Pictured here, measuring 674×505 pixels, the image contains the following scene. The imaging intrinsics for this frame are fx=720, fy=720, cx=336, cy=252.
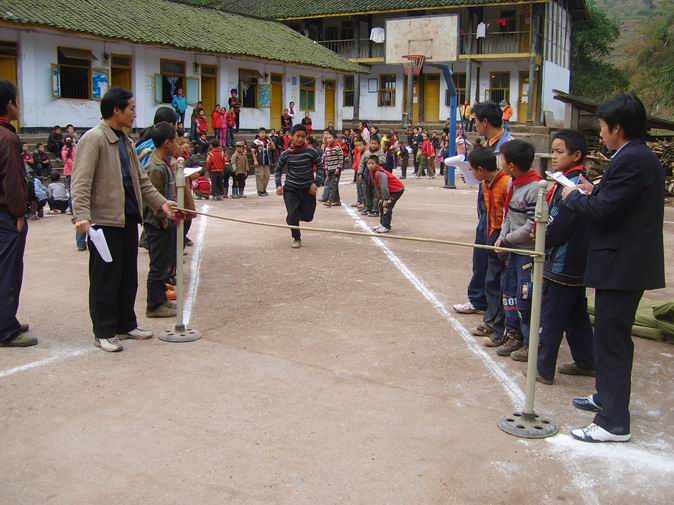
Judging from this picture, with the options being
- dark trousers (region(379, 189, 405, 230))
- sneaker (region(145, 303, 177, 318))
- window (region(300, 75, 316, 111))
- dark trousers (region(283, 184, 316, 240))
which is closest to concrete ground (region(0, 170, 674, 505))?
sneaker (region(145, 303, 177, 318))

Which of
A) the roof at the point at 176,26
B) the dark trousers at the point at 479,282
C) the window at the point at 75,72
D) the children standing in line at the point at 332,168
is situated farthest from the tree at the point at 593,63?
the dark trousers at the point at 479,282

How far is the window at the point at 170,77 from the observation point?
24453 mm

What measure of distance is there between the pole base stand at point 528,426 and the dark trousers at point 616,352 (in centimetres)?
28

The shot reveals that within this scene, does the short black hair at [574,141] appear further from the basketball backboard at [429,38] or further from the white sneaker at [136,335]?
the basketball backboard at [429,38]

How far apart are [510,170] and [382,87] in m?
35.4

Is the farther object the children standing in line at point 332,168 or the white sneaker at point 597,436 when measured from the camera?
the children standing in line at point 332,168

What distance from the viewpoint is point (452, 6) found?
3453cm

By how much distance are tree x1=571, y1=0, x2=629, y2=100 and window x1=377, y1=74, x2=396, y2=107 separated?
12.9 meters

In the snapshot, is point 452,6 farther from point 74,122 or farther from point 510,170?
point 510,170

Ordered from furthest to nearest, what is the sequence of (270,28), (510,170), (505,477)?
1. (270,28)
2. (510,170)
3. (505,477)

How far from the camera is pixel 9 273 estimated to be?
17.9 feet

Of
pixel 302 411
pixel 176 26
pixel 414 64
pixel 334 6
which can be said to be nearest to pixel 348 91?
pixel 334 6

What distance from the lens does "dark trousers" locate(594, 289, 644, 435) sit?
397cm

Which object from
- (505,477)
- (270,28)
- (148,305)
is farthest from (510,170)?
(270,28)
